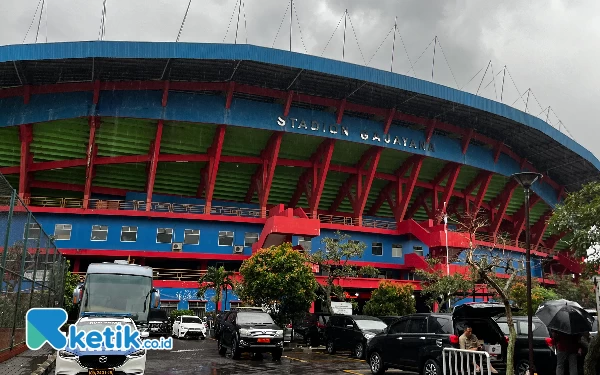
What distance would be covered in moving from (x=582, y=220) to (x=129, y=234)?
35.9 metres

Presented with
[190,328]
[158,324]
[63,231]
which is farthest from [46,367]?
[63,231]

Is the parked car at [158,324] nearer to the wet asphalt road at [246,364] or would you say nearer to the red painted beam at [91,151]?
the wet asphalt road at [246,364]

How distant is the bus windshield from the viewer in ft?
57.7

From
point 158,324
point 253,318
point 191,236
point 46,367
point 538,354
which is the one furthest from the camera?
point 191,236

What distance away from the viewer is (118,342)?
11664 millimetres

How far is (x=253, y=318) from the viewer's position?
61.4 feet

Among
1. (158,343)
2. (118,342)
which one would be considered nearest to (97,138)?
(158,343)

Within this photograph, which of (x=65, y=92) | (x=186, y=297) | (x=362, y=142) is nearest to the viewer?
(x=65, y=92)

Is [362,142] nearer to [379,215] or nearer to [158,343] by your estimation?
[379,215]

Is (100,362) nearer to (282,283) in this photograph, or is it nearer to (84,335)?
(84,335)

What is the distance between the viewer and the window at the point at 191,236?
43.2m

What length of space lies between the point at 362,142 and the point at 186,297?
19030 millimetres

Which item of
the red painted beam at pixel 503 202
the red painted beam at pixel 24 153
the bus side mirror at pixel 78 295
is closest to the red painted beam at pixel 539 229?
the red painted beam at pixel 503 202

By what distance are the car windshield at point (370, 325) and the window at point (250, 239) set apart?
2584 cm
